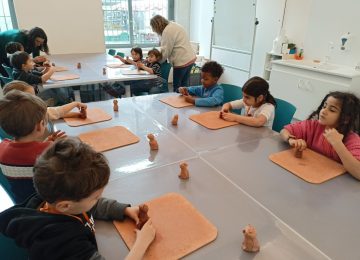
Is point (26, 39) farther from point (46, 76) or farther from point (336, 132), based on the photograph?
point (336, 132)

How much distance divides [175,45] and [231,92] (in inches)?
52.8

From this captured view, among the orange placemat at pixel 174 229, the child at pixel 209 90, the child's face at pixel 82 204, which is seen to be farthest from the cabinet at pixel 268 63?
the child's face at pixel 82 204

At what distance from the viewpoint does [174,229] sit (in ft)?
2.91

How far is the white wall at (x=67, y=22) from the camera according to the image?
4488 mm

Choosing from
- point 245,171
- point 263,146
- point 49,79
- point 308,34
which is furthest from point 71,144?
point 308,34

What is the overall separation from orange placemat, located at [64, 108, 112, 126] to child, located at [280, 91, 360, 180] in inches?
45.2

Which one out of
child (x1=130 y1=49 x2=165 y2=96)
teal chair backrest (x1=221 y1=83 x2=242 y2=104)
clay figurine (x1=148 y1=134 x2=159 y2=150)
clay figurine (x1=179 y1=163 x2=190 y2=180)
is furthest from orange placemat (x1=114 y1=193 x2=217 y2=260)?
child (x1=130 y1=49 x2=165 y2=96)

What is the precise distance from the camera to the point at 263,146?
1513 millimetres

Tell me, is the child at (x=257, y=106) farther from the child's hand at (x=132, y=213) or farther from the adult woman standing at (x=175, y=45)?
the adult woman standing at (x=175, y=45)

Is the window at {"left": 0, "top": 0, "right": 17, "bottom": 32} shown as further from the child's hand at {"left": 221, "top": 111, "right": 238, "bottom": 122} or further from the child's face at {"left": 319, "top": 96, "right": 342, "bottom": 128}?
the child's face at {"left": 319, "top": 96, "right": 342, "bottom": 128}

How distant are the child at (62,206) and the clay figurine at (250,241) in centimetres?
32

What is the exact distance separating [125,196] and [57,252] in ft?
1.30

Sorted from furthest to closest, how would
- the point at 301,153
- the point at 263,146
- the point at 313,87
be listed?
1. the point at 313,87
2. the point at 263,146
3. the point at 301,153

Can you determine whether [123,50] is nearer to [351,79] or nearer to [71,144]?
[351,79]
